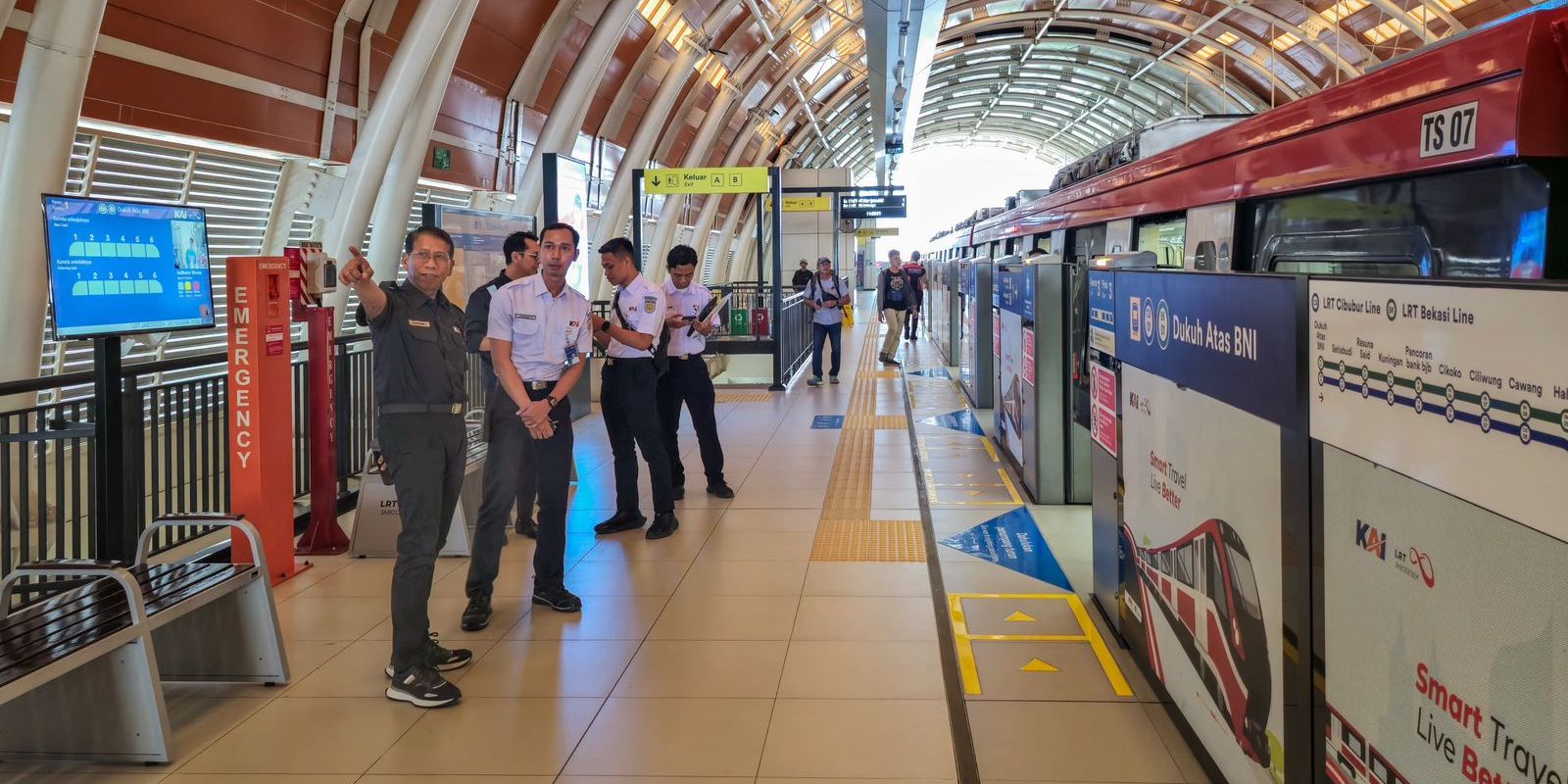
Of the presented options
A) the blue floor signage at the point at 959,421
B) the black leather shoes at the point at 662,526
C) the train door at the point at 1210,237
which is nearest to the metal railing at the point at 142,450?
the black leather shoes at the point at 662,526

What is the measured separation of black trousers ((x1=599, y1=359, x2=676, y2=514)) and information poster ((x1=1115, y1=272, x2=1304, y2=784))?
2.99 metres

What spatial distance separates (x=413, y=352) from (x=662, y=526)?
2628mm

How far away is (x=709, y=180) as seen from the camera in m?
13.4

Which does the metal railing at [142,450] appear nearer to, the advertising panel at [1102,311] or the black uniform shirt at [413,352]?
the black uniform shirt at [413,352]

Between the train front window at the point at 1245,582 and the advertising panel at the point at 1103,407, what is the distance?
1439 mm

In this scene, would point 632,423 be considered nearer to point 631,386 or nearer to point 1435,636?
point 631,386

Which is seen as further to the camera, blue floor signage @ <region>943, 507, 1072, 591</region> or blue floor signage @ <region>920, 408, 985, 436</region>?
blue floor signage @ <region>920, 408, 985, 436</region>

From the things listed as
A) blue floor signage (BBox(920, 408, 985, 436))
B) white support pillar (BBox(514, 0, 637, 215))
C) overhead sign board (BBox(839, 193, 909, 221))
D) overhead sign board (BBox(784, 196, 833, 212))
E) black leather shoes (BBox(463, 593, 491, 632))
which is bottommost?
black leather shoes (BBox(463, 593, 491, 632))

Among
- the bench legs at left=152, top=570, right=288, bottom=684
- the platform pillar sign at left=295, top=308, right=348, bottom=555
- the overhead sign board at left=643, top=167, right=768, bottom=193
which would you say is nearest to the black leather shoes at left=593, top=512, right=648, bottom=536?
the platform pillar sign at left=295, top=308, right=348, bottom=555

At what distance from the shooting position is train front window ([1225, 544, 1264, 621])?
2869mm

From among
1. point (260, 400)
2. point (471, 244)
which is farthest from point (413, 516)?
point (471, 244)

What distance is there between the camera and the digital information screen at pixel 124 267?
4258 millimetres

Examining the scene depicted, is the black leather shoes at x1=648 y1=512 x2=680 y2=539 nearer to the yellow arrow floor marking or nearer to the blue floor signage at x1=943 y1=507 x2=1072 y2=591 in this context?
the blue floor signage at x1=943 y1=507 x2=1072 y2=591

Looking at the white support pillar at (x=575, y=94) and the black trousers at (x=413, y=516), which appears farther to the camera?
the white support pillar at (x=575, y=94)
